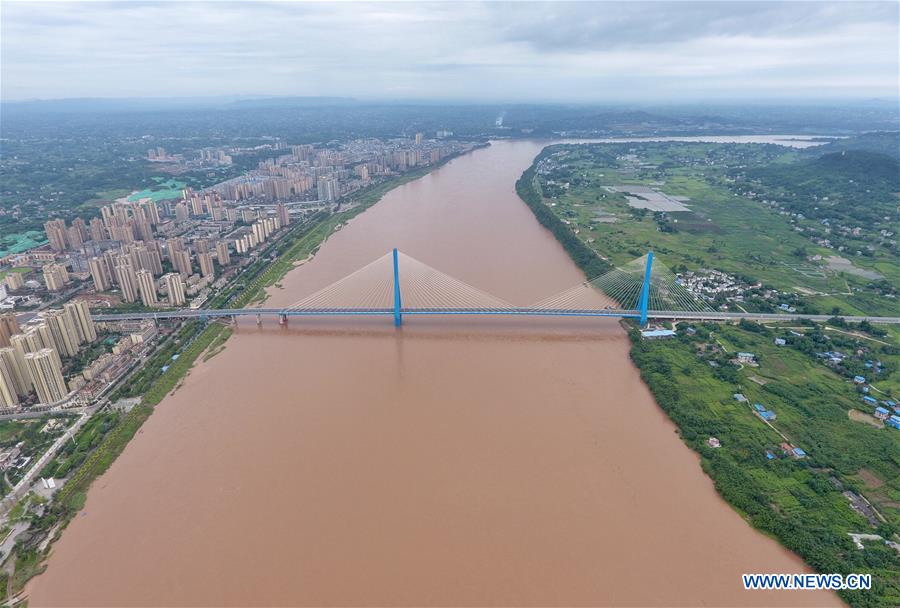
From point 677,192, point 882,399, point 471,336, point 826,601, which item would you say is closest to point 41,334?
point 471,336

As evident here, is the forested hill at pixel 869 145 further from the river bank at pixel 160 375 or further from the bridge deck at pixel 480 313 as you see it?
the river bank at pixel 160 375

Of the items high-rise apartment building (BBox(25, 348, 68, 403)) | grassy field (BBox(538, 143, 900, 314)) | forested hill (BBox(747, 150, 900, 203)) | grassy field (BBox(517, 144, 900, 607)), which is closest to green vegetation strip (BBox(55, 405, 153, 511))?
high-rise apartment building (BBox(25, 348, 68, 403))

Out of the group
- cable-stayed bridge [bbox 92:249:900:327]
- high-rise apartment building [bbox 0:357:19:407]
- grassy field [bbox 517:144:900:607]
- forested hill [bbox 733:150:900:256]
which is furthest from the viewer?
forested hill [bbox 733:150:900:256]

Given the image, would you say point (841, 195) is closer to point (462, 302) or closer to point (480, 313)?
point (462, 302)

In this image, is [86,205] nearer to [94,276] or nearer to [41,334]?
[94,276]

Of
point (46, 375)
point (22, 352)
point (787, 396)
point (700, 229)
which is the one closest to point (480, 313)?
point (787, 396)

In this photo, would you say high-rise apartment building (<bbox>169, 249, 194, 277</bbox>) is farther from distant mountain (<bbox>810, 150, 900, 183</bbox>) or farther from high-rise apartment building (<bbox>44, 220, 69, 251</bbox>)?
distant mountain (<bbox>810, 150, 900, 183</bbox>)
